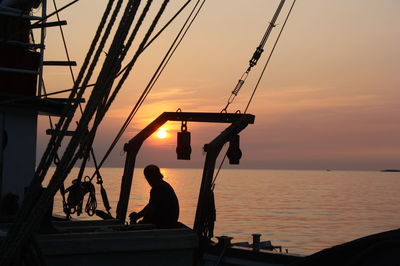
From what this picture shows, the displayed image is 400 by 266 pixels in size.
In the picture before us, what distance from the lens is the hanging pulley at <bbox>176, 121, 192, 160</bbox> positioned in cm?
1441

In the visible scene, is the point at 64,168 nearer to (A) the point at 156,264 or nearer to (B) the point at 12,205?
(A) the point at 156,264

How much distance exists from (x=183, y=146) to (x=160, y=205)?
2431 mm

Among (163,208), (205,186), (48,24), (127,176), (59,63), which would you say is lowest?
(163,208)

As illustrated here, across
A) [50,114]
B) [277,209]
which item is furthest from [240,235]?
[50,114]

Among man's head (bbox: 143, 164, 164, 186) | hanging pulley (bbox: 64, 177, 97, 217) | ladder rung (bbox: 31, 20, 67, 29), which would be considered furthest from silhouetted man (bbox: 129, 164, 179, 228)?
ladder rung (bbox: 31, 20, 67, 29)

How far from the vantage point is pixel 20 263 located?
746 cm

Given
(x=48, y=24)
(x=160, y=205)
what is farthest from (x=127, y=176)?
(x=48, y=24)

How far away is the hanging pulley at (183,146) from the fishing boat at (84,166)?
18 millimetres

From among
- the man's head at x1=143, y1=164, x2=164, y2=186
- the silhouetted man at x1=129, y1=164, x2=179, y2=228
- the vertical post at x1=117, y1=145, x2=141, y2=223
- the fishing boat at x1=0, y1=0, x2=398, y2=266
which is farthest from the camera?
the vertical post at x1=117, y1=145, x2=141, y2=223

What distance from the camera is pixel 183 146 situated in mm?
14547

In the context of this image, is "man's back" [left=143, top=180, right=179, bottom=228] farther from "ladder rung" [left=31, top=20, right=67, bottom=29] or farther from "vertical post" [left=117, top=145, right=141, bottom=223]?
"ladder rung" [left=31, top=20, right=67, bottom=29]

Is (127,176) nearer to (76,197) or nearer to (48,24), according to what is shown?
(76,197)

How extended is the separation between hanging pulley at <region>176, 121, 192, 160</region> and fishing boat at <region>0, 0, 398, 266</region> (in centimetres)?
2

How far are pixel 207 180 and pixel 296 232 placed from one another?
49.9 metres
